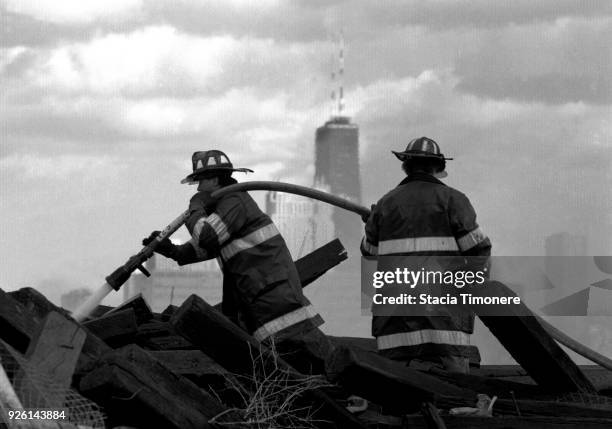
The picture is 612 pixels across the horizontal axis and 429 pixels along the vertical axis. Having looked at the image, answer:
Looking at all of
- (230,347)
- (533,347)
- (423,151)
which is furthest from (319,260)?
(230,347)

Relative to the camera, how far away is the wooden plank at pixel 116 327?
8352mm

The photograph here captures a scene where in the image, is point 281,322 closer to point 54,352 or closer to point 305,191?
point 305,191

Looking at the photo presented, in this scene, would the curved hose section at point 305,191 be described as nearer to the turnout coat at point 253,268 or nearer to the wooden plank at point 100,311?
the turnout coat at point 253,268

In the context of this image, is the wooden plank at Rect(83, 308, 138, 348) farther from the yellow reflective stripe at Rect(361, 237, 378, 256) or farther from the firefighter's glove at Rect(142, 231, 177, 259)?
the yellow reflective stripe at Rect(361, 237, 378, 256)

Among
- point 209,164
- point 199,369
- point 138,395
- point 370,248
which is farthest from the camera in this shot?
point 209,164

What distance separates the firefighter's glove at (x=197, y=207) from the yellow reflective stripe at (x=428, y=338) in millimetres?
1926

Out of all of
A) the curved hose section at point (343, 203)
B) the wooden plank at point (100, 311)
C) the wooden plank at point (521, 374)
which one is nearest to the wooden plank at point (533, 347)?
the curved hose section at point (343, 203)

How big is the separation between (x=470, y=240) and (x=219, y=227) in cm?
202

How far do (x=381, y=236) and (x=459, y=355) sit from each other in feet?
3.87

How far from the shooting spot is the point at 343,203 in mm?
10680

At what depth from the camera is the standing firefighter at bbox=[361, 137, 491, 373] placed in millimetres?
8578

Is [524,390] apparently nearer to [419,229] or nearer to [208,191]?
[419,229]

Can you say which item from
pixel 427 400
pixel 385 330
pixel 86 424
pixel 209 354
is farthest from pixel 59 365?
pixel 385 330

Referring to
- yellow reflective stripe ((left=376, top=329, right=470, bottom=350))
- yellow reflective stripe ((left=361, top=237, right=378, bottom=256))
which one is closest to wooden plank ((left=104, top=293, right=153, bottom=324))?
yellow reflective stripe ((left=361, top=237, right=378, bottom=256))
